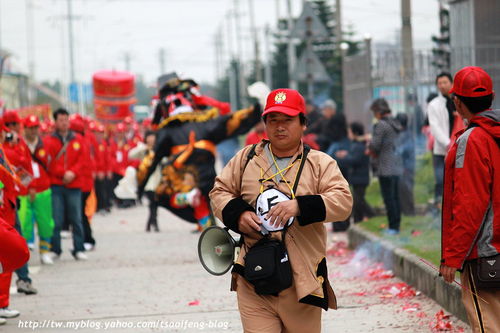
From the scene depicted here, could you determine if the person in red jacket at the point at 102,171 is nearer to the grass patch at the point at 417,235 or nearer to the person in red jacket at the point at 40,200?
the person in red jacket at the point at 40,200

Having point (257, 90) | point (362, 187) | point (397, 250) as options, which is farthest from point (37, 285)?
point (362, 187)

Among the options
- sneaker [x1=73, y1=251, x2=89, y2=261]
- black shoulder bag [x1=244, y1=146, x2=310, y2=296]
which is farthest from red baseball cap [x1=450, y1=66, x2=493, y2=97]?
sneaker [x1=73, y1=251, x2=89, y2=261]

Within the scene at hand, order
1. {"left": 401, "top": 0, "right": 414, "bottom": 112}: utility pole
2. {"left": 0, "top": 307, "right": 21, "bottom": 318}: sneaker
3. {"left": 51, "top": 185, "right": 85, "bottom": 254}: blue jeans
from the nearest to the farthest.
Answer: {"left": 0, "top": 307, "right": 21, "bottom": 318}: sneaker < {"left": 51, "top": 185, "right": 85, "bottom": 254}: blue jeans < {"left": 401, "top": 0, "right": 414, "bottom": 112}: utility pole

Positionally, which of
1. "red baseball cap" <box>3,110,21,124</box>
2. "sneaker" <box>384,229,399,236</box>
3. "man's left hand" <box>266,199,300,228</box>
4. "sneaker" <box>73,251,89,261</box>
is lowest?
"sneaker" <box>73,251,89,261</box>

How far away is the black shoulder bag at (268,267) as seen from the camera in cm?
522

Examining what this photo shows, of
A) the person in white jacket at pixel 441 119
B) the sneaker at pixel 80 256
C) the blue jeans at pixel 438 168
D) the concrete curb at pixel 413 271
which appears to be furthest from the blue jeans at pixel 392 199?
the sneaker at pixel 80 256

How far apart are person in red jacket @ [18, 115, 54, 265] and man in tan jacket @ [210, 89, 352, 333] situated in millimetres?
8425

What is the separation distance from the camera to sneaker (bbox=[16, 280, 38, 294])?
10633 millimetres

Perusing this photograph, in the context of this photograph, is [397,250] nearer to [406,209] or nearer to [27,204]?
[406,209]

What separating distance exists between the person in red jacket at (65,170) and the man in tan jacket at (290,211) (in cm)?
855

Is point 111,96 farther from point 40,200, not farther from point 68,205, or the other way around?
point 40,200

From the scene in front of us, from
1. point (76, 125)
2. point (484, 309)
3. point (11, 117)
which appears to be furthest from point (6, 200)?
point (76, 125)

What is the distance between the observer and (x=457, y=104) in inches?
223

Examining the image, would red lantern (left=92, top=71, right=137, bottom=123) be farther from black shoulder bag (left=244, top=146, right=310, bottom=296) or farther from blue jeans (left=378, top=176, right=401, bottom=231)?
black shoulder bag (left=244, top=146, right=310, bottom=296)
